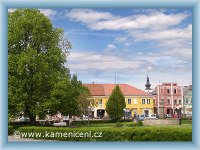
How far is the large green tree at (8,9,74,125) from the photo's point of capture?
2291cm

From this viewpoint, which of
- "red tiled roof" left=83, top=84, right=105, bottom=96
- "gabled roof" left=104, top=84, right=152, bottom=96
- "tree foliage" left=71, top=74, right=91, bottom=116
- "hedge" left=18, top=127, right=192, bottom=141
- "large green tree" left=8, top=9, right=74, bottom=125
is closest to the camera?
"hedge" left=18, top=127, right=192, bottom=141

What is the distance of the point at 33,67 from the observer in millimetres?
23688

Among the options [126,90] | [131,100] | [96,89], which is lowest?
[131,100]

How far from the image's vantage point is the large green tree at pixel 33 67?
22.9 metres

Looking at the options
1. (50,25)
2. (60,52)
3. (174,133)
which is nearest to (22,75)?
(60,52)

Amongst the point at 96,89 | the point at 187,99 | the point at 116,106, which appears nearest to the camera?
the point at 116,106

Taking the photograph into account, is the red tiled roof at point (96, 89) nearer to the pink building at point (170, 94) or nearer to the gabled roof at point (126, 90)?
the gabled roof at point (126, 90)

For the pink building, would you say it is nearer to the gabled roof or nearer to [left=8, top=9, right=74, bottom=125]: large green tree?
the gabled roof

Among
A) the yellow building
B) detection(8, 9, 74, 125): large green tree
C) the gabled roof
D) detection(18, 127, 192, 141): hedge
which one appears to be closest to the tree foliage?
detection(8, 9, 74, 125): large green tree

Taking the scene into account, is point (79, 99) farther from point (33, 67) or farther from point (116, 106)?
point (116, 106)

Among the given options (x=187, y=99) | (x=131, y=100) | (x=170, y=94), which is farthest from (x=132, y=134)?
(x=187, y=99)

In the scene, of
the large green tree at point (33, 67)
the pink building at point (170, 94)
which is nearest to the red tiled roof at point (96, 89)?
the pink building at point (170, 94)

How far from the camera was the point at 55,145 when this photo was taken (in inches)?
514
